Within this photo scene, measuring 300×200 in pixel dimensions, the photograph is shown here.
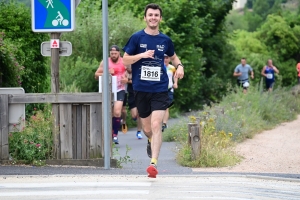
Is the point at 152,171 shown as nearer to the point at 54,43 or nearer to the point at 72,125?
the point at 72,125

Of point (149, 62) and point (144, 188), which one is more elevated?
point (149, 62)

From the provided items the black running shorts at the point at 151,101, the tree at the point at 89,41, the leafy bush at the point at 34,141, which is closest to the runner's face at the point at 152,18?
the black running shorts at the point at 151,101

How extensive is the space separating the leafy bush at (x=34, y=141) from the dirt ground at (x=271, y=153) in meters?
2.16

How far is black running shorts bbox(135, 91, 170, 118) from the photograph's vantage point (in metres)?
11.8

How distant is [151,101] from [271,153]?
16.7 ft

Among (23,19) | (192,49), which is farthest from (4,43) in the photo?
(192,49)

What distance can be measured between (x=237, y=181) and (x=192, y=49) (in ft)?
63.5

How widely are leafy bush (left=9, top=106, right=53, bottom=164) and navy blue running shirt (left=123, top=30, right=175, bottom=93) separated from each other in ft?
5.94

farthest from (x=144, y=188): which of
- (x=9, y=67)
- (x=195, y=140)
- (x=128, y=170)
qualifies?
(x=9, y=67)

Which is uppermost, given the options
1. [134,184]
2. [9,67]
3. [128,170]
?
[9,67]

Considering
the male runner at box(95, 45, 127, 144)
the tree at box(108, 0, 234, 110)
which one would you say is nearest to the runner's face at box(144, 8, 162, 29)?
the male runner at box(95, 45, 127, 144)

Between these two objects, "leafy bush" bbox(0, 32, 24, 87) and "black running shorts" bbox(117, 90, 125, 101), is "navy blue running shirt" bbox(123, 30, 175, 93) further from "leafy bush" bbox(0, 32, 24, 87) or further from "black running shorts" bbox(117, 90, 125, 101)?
"black running shorts" bbox(117, 90, 125, 101)

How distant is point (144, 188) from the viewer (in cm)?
1030

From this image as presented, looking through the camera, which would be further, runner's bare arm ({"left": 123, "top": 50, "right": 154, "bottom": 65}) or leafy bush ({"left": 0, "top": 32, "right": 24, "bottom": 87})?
leafy bush ({"left": 0, "top": 32, "right": 24, "bottom": 87})
